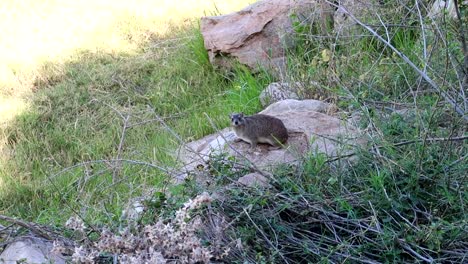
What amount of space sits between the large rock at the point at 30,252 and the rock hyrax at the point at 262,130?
1.95 meters

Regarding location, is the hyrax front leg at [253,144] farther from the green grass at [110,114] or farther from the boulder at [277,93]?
the boulder at [277,93]

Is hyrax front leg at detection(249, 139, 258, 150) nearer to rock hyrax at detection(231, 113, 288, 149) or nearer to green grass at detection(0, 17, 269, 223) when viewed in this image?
rock hyrax at detection(231, 113, 288, 149)

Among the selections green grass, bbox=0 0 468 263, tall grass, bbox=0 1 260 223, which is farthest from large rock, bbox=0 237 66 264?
tall grass, bbox=0 1 260 223

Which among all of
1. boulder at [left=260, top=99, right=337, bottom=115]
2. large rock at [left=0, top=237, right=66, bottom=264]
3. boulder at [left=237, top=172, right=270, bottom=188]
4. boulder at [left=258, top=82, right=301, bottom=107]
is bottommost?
boulder at [left=258, top=82, right=301, bottom=107]

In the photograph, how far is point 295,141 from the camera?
573 cm

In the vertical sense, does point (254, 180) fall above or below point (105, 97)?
above

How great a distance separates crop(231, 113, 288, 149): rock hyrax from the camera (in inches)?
222

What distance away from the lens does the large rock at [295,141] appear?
498 centimetres

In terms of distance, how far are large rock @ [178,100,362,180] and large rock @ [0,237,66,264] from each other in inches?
39.8

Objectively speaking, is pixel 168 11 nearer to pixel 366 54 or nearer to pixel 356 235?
pixel 366 54

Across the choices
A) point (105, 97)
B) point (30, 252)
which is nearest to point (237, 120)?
point (30, 252)

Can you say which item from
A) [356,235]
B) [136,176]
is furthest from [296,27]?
[356,235]

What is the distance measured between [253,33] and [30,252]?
4953 mm

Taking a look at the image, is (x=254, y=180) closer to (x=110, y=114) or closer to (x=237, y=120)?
(x=237, y=120)
